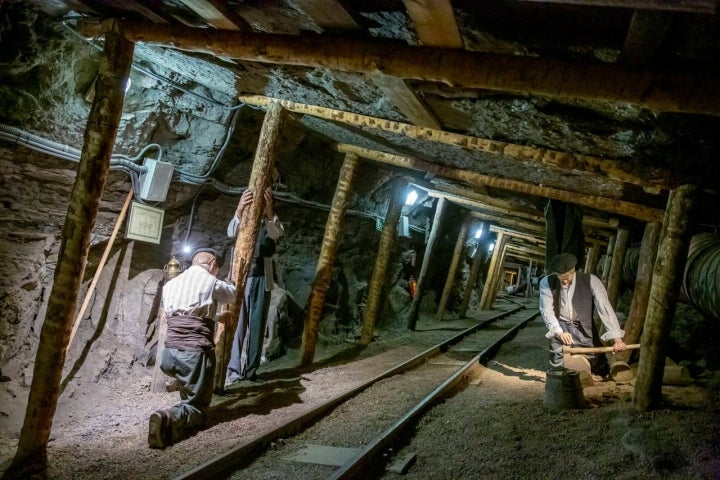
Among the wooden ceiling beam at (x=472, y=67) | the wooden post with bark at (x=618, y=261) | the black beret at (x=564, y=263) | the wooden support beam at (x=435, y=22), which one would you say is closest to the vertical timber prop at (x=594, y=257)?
the wooden post with bark at (x=618, y=261)

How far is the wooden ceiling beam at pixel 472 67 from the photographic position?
9.35ft

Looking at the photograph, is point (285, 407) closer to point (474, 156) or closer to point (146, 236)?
point (146, 236)

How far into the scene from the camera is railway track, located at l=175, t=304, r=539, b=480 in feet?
11.9

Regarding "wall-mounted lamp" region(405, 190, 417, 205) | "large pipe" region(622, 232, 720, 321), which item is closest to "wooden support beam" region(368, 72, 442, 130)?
"large pipe" region(622, 232, 720, 321)

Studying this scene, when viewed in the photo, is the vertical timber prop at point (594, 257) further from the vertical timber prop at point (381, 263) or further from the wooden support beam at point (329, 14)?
the wooden support beam at point (329, 14)

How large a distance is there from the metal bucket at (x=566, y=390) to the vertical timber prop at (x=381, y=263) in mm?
4999

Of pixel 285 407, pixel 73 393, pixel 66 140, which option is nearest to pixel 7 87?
pixel 66 140

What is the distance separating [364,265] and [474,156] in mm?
5996

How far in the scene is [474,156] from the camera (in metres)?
6.60

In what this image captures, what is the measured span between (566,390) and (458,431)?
1.58 metres

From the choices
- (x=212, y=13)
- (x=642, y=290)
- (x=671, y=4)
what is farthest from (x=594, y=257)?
(x=212, y=13)

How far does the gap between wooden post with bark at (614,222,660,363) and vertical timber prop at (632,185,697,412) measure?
2.64 meters

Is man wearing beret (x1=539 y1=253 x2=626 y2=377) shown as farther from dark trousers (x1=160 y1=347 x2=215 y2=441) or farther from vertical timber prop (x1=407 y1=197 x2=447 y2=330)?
vertical timber prop (x1=407 y1=197 x2=447 y2=330)

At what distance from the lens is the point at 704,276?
5.53 metres
